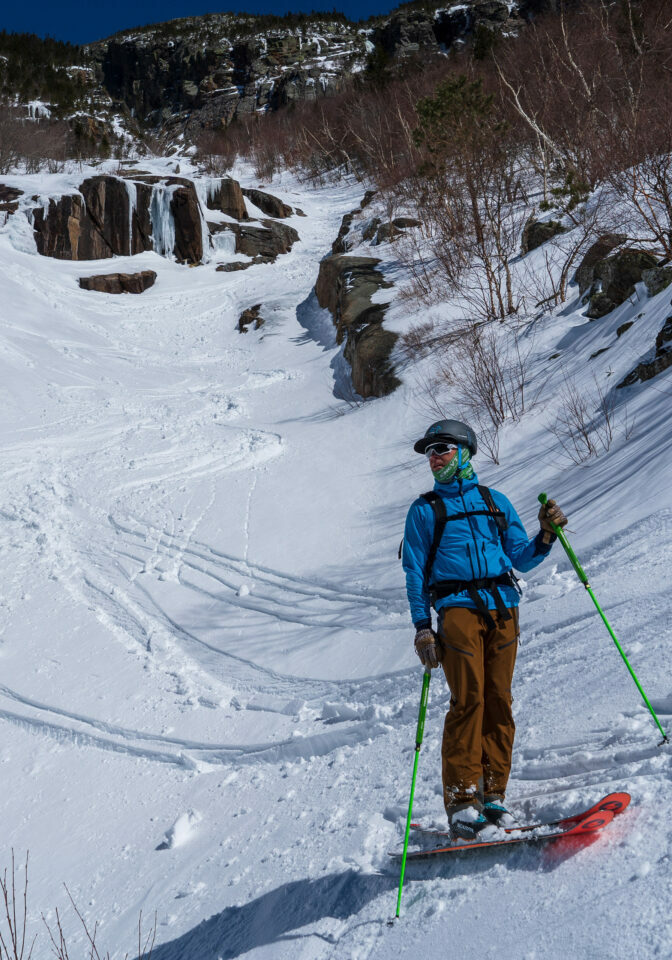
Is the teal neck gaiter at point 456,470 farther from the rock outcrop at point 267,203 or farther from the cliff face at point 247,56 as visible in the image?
the cliff face at point 247,56

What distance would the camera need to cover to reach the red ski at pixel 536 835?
8.18 ft

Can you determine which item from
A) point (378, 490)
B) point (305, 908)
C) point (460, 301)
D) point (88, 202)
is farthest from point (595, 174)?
point (88, 202)

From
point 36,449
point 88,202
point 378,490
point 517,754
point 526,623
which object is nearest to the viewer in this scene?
point 517,754

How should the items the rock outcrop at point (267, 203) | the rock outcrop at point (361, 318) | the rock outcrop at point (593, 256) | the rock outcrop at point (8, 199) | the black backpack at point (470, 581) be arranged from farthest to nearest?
the rock outcrop at point (267, 203)
the rock outcrop at point (8, 199)
the rock outcrop at point (361, 318)
the rock outcrop at point (593, 256)
the black backpack at point (470, 581)

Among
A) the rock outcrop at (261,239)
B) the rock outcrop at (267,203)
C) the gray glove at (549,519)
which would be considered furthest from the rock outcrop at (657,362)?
the rock outcrop at (267,203)

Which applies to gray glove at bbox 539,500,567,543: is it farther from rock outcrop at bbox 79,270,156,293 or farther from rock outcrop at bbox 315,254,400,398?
rock outcrop at bbox 79,270,156,293

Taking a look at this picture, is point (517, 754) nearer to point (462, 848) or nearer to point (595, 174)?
point (462, 848)

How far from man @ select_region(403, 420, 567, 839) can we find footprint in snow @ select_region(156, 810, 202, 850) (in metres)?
2.18

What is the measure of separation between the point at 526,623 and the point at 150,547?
528 centimetres

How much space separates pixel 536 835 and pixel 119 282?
2112cm

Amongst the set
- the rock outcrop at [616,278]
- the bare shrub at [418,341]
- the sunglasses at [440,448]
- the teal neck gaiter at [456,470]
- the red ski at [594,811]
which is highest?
the rock outcrop at [616,278]

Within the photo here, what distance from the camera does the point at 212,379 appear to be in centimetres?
1582

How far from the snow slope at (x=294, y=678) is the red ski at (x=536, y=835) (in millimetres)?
62

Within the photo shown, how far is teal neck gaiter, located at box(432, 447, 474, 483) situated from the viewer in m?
3.08
